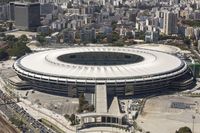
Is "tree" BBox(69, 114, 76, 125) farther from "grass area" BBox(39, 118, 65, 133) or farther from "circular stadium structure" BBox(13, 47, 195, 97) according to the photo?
"circular stadium structure" BBox(13, 47, 195, 97)

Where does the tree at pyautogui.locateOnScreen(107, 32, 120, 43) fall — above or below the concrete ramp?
above

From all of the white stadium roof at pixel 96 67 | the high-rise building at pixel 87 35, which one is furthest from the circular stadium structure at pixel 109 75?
the high-rise building at pixel 87 35

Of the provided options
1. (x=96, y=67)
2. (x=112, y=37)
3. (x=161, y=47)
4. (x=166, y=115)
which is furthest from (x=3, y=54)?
(x=166, y=115)

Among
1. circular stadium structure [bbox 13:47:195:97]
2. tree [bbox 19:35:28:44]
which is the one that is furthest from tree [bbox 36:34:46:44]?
circular stadium structure [bbox 13:47:195:97]

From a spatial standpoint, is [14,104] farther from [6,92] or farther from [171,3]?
[171,3]

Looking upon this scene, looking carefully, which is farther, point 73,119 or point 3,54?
point 3,54

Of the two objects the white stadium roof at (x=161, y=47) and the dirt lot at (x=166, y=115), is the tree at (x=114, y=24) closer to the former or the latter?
the white stadium roof at (x=161, y=47)

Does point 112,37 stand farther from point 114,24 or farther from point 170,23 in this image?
point 114,24
